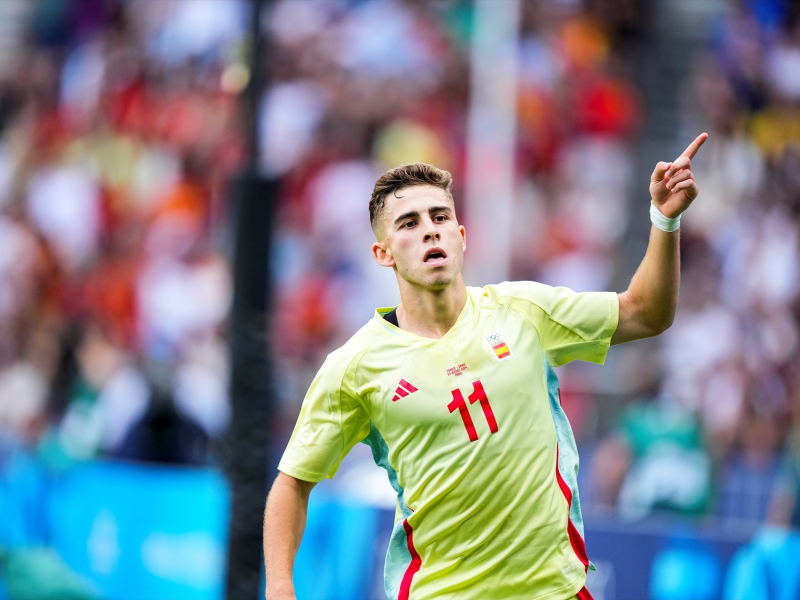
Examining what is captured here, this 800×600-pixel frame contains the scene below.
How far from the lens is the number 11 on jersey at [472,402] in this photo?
174 inches

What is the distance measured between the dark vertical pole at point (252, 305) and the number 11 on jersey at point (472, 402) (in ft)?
8.87

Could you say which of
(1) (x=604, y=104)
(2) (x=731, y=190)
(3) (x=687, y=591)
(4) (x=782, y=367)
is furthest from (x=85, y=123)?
(3) (x=687, y=591)

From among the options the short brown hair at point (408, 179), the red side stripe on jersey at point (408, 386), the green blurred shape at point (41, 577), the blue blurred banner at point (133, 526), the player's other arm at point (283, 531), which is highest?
the short brown hair at point (408, 179)

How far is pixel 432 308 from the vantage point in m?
4.65

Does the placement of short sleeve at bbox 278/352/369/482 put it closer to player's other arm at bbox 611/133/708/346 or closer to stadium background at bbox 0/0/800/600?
player's other arm at bbox 611/133/708/346

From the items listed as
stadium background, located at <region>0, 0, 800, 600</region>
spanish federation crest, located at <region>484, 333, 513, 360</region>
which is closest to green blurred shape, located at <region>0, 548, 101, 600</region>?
stadium background, located at <region>0, 0, 800, 600</region>

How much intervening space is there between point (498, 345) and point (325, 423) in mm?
753

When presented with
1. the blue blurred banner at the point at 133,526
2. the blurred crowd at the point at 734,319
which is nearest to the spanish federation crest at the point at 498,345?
the blurred crowd at the point at 734,319

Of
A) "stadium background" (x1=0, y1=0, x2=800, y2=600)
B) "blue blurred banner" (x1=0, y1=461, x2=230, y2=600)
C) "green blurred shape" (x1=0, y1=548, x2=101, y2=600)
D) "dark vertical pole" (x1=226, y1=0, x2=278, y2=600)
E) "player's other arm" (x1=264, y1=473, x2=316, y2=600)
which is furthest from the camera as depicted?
"green blurred shape" (x1=0, y1=548, x2=101, y2=600)

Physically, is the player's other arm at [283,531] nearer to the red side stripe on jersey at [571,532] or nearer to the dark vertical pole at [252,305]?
the red side stripe on jersey at [571,532]

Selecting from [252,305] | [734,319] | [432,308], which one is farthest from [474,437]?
[734,319]

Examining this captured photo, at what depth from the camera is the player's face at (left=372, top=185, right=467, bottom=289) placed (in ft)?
14.8

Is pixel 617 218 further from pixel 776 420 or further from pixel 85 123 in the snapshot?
pixel 85 123

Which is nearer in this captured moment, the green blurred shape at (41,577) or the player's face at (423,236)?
the player's face at (423,236)
